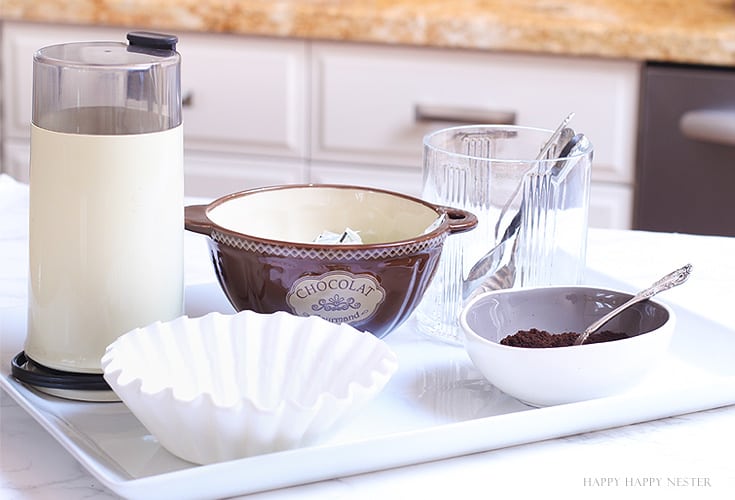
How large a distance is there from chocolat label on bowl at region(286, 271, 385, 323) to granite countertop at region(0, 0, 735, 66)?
111 centimetres

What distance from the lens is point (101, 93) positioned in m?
0.68

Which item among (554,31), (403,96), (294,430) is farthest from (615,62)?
(294,430)

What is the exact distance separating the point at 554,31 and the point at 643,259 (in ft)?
2.58

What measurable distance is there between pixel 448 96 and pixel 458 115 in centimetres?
4

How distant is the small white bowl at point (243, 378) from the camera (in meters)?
0.60

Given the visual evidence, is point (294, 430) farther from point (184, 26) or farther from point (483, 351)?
point (184, 26)

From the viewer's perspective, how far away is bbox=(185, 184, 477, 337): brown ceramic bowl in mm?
738

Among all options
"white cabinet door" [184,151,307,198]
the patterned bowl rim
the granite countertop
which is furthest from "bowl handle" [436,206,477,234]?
"white cabinet door" [184,151,307,198]

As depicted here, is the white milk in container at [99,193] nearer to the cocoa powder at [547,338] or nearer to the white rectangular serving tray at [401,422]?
the white rectangular serving tray at [401,422]

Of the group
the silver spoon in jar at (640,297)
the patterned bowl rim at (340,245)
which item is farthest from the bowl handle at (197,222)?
the silver spoon in jar at (640,297)

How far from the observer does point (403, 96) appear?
188 cm

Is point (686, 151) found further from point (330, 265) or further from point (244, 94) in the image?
point (330, 265)

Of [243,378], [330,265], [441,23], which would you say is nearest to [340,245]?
[330,265]

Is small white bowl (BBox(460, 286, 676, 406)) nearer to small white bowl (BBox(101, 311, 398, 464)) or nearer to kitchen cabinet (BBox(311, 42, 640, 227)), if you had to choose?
small white bowl (BBox(101, 311, 398, 464))
